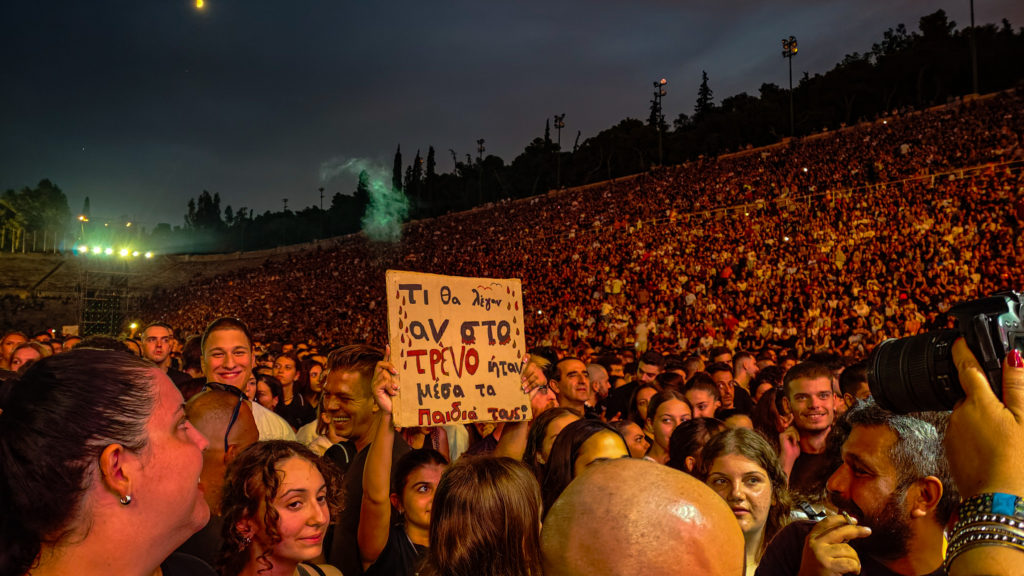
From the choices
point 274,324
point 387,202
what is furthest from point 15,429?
point 387,202

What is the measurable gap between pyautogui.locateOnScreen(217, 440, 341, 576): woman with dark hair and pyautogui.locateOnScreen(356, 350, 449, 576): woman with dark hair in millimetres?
237

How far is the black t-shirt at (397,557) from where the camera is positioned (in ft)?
9.74

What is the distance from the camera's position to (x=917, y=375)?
162cm

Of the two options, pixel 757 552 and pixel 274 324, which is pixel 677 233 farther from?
pixel 274 324

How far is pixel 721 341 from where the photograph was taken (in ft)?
53.3

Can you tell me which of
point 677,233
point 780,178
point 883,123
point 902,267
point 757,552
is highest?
point 883,123

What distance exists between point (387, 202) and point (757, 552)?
78.2 meters

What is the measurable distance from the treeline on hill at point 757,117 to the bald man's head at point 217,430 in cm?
2840

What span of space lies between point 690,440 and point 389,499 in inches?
73.1

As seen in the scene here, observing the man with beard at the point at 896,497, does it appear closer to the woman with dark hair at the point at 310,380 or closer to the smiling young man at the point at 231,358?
the smiling young man at the point at 231,358

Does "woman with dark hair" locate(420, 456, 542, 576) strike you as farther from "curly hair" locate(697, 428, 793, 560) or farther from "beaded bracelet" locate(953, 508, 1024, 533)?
"beaded bracelet" locate(953, 508, 1024, 533)

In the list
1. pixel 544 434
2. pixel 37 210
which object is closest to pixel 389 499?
pixel 544 434

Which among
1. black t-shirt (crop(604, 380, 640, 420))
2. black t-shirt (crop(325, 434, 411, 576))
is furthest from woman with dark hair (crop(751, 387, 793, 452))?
black t-shirt (crop(325, 434, 411, 576))

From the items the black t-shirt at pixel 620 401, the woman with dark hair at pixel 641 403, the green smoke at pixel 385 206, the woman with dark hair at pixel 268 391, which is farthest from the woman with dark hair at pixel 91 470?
the green smoke at pixel 385 206
